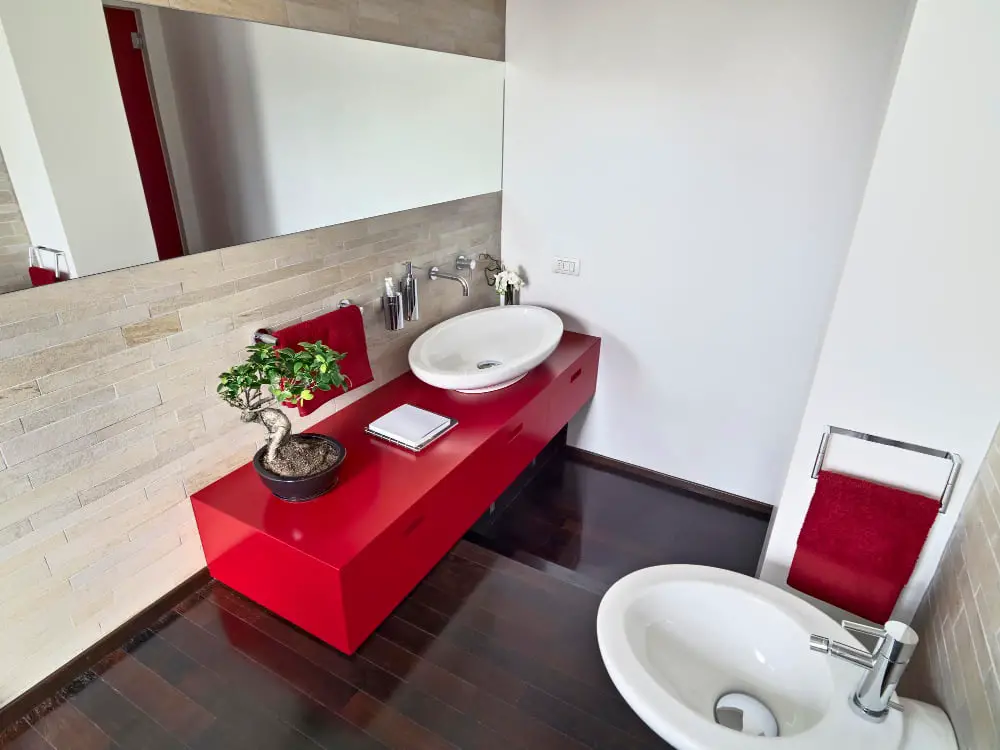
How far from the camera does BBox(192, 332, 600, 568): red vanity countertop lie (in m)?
1.66

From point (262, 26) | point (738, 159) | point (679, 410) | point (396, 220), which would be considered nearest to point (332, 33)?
point (262, 26)

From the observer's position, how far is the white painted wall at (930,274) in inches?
51.7

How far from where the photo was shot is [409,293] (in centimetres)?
237

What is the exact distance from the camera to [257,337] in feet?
6.03

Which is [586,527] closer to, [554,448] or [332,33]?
[554,448]

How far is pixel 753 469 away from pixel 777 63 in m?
1.65

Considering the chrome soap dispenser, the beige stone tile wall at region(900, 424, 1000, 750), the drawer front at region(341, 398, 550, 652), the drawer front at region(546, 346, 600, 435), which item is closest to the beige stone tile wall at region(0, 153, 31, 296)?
the drawer front at region(341, 398, 550, 652)

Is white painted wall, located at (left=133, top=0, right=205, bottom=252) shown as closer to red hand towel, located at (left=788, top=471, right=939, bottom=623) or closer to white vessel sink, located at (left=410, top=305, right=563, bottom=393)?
white vessel sink, located at (left=410, top=305, right=563, bottom=393)

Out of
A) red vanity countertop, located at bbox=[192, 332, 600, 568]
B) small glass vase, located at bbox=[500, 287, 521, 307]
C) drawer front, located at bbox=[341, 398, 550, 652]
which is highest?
small glass vase, located at bbox=[500, 287, 521, 307]

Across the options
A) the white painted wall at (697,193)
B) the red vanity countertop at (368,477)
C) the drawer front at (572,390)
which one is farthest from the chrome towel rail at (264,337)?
the white painted wall at (697,193)

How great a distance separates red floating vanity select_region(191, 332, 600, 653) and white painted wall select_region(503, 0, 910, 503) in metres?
0.81

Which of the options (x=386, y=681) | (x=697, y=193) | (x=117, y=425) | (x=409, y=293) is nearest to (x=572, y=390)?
(x=409, y=293)

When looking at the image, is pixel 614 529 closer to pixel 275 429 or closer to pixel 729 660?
pixel 729 660

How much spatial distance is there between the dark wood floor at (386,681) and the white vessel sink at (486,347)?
0.68m
